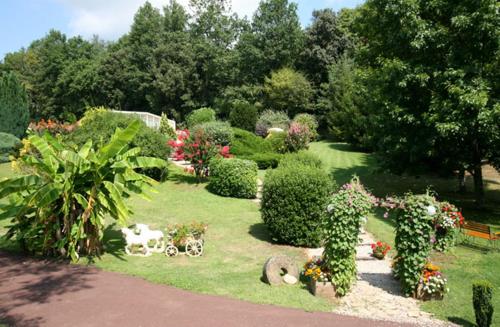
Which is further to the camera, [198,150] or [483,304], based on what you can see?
[198,150]

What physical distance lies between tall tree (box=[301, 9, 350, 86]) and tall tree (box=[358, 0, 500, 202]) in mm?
21447

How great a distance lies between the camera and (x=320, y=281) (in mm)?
8047

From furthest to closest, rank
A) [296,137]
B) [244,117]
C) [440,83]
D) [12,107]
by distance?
[244,117] < [12,107] < [296,137] < [440,83]

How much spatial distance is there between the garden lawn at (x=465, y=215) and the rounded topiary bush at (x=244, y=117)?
203 inches

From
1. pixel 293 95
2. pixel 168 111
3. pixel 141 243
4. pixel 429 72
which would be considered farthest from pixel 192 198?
pixel 168 111

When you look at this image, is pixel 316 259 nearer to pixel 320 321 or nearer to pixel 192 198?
pixel 320 321

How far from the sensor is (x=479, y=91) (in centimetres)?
1342

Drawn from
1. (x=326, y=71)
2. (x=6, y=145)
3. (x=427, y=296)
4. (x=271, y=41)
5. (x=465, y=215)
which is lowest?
(x=427, y=296)

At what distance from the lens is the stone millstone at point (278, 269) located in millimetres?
8508

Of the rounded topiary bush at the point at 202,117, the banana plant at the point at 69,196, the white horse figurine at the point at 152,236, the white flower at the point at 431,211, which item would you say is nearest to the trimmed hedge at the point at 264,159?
the rounded topiary bush at the point at 202,117

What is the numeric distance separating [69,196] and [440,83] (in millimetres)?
12332

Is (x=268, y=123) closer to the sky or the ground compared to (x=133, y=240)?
closer to the sky

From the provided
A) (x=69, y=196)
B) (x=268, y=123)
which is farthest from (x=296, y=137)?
(x=69, y=196)

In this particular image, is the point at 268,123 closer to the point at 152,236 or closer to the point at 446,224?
the point at 152,236
